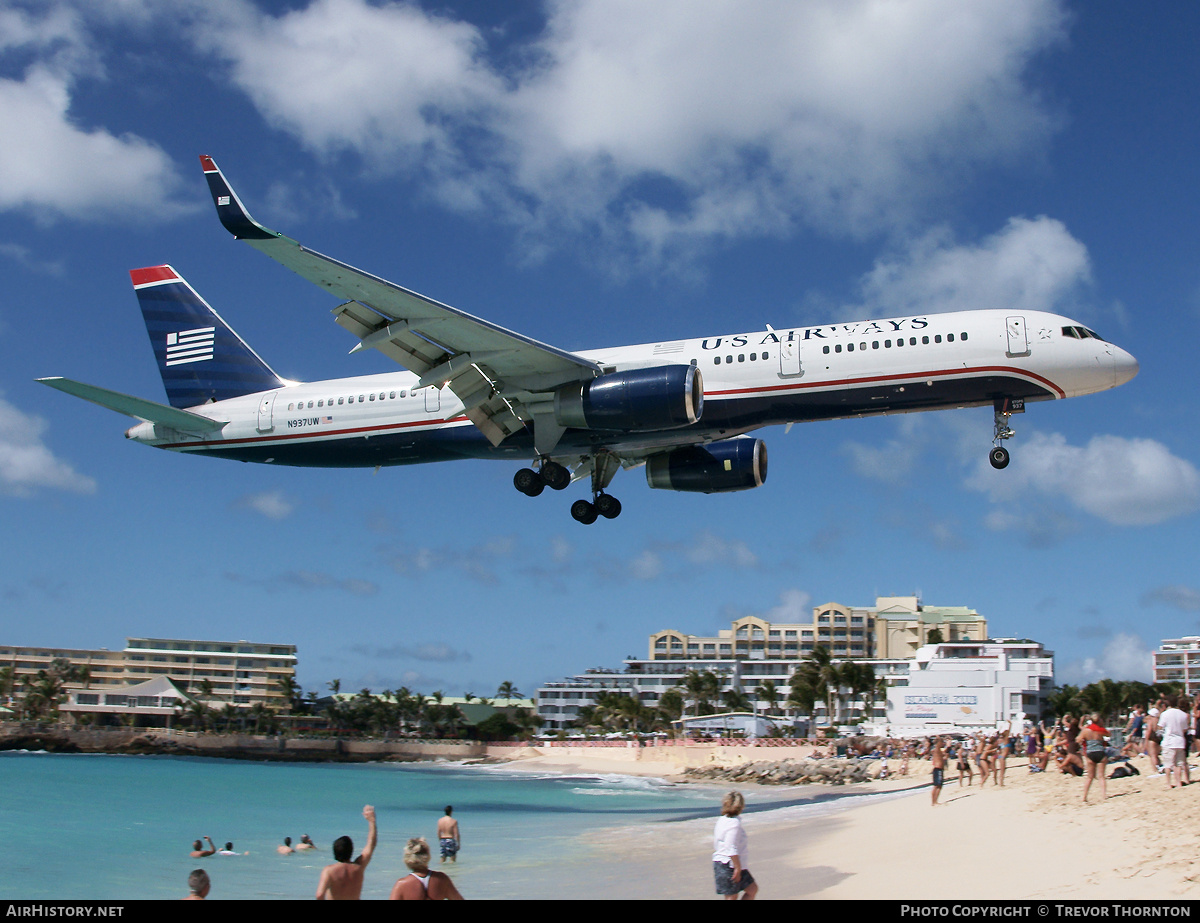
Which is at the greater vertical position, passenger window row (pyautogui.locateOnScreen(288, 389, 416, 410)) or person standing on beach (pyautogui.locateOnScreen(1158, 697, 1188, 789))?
passenger window row (pyautogui.locateOnScreen(288, 389, 416, 410))

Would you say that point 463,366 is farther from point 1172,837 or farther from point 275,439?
point 1172,837

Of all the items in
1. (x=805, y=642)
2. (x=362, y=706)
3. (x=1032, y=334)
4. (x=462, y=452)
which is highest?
(x=1032, y=334)

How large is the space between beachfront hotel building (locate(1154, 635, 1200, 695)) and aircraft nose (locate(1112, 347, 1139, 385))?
16205 centimetres

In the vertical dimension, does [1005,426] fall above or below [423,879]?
above

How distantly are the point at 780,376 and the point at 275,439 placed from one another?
14789mm

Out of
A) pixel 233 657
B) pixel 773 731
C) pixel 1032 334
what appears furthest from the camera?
pixel 233 657

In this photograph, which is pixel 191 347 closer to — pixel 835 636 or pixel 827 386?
pixel 827 386

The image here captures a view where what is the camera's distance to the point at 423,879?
8602 mm

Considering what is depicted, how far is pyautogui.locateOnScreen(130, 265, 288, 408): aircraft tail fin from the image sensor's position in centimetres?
3125

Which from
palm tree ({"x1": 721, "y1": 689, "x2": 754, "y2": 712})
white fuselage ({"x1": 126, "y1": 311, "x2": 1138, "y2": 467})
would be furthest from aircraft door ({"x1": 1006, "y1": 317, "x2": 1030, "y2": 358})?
palm tree ({"x1": 721, "y1": 689, "x2": 754, "y2": 712})

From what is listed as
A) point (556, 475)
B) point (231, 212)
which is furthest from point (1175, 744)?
point (231, 212)

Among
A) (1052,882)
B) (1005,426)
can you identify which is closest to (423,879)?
(1052,882)

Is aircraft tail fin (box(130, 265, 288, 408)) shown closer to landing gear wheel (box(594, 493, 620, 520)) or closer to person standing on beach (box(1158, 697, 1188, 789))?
landing gear wheel (box(594, 493, 620, 520))

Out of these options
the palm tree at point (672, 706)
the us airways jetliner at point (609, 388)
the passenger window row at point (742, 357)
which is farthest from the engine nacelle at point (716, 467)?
the palm tree at point (672, 706)
